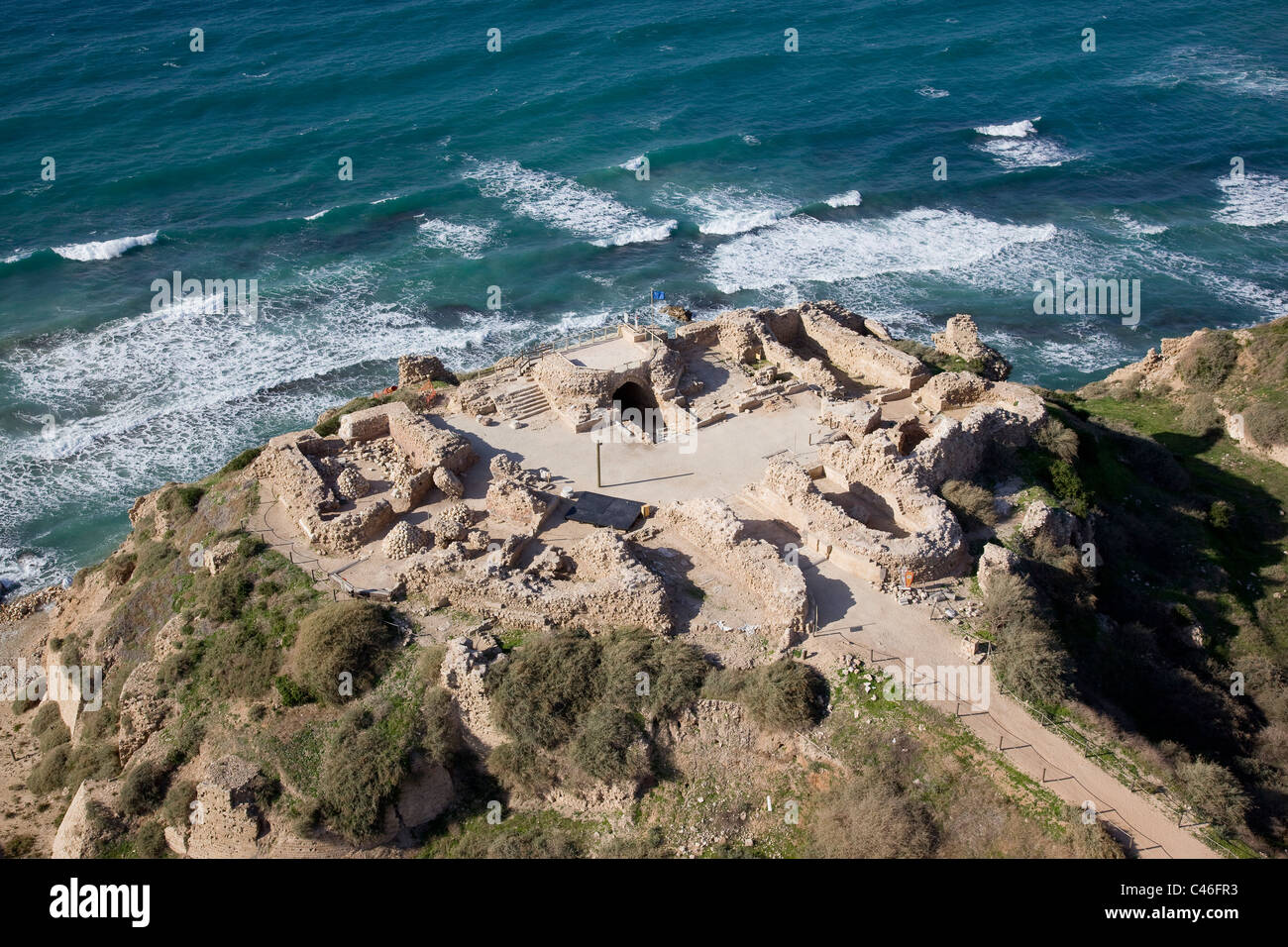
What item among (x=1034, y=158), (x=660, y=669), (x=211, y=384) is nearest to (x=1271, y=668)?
(x=660, y=669)

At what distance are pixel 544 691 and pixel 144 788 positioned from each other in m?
10.7

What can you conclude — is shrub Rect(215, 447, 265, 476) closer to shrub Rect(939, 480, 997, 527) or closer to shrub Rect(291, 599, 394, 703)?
shrub Rect(291, 599, 394, 703)

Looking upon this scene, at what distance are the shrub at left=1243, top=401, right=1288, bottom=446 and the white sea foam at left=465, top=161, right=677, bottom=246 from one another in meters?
34.4

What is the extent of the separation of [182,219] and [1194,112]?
72977mm

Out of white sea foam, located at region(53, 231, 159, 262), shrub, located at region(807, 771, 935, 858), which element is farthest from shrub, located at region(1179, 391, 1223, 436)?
white sea foam, located at region(53, 231, 159, 262)

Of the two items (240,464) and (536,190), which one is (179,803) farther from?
(536,190)

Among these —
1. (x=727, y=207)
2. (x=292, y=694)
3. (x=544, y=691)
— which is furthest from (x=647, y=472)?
(x=727, y=207)

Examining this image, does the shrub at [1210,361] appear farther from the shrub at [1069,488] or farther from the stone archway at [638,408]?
the stone archway at [638,408]

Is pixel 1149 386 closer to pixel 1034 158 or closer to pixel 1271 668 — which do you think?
pixel 1271 668

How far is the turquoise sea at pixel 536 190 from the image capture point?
167 ft

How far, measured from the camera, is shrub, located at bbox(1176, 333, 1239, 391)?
1700 inches

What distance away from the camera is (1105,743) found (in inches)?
858

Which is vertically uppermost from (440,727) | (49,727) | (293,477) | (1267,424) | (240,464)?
(293,477)

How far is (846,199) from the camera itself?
64688mm
